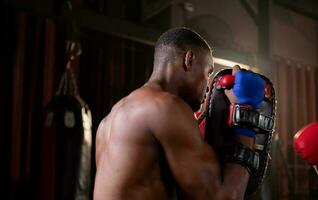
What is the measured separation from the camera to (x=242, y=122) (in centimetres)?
171

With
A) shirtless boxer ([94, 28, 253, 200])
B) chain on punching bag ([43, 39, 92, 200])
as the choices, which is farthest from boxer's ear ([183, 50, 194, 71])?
chain on punching bag ([43, 39, 92, 200])

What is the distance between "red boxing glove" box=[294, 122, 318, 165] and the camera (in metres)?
2.59

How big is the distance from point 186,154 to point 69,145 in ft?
5.99

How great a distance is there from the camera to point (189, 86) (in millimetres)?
1867

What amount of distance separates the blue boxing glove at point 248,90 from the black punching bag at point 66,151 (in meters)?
1.75

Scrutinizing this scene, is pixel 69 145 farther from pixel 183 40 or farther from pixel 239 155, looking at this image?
pixel 239 155

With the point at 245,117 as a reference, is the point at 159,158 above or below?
below

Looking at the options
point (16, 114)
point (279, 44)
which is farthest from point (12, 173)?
point (279, 44)

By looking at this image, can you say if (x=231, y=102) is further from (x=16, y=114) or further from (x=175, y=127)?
(x=16, y=114)

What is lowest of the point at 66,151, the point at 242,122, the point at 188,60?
the point at 66,151

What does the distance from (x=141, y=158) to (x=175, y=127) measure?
0.55 ft

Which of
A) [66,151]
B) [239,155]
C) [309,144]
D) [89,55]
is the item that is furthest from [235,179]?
[89,55]

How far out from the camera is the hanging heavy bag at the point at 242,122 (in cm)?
172

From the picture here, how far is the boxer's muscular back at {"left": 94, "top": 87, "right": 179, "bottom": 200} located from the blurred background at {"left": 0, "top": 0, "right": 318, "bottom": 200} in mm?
1560
